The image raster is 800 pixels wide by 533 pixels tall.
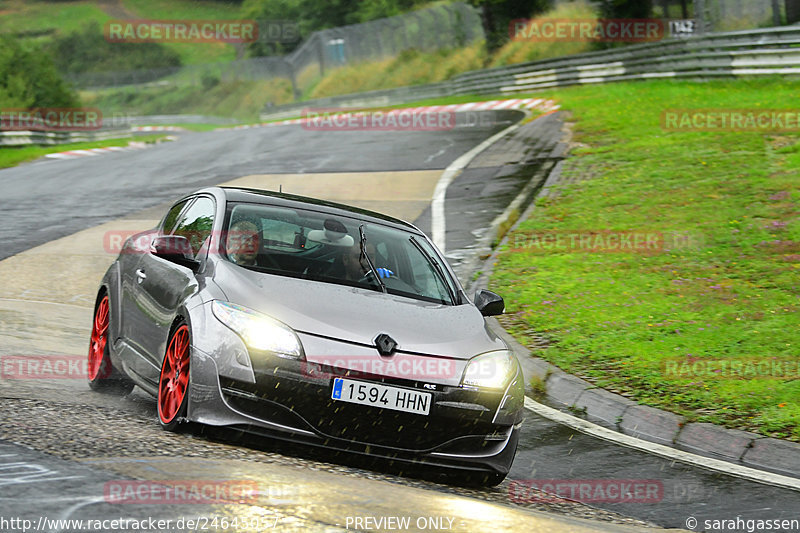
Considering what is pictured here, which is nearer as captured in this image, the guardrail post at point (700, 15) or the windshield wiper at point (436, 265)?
the windshield wiper at point (436, 265)

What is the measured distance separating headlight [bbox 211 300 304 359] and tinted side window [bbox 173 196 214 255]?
3.92ft

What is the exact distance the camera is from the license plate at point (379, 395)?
546 cm

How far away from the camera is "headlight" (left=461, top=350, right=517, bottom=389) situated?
5777 mm

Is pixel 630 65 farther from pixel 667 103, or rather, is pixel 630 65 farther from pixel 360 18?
pixel 360 18

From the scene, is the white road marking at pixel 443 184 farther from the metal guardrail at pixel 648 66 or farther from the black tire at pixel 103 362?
the metal guardrail at pixel 648 66

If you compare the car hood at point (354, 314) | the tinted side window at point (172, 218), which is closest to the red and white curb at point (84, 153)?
the tinted side window at point (172, 218)

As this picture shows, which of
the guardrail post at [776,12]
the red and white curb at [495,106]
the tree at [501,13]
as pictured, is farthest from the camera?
the tree at [501,13]

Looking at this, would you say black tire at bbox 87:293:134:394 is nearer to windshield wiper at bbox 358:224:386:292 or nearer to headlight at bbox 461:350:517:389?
windshield wiper at bbox 358:224:386:292

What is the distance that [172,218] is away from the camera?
7.90 metres

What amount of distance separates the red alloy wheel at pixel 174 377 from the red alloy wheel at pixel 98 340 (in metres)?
1.57

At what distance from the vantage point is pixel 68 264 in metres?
13.3

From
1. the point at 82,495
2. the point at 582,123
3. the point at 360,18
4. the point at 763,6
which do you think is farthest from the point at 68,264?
the point at 360,18

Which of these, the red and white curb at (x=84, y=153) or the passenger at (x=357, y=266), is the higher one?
the passenger at (x=357, y=266)

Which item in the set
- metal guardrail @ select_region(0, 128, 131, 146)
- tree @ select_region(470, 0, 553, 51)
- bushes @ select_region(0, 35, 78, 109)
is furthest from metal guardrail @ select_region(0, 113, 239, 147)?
tree @ select_region(470, 0, 553, 51)
